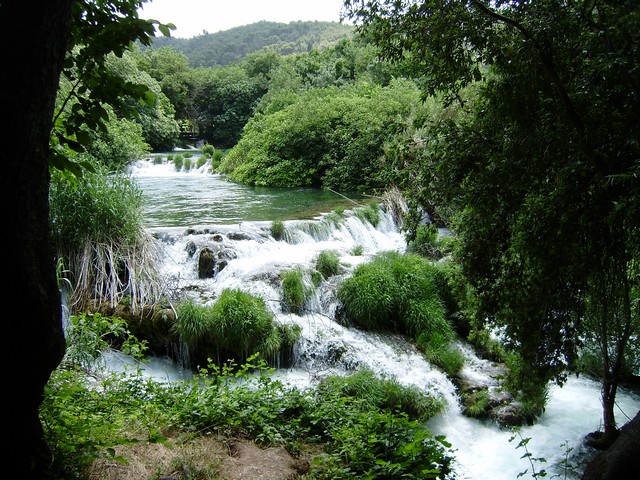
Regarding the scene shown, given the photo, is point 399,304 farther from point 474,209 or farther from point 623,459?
point 623,459

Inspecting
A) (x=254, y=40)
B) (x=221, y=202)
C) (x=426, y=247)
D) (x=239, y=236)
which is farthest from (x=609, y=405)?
(x=254, y=40)

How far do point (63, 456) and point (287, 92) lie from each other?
943 inches

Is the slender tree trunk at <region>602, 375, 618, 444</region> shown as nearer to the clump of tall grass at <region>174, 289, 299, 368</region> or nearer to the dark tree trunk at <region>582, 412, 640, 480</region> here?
the dark tree trunk at <region>582, 412, 640, 480</region>

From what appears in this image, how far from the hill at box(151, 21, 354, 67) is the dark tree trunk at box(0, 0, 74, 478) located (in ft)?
297

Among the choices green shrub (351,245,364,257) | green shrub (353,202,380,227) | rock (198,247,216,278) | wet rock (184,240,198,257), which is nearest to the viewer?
rock (198,247,216,278)

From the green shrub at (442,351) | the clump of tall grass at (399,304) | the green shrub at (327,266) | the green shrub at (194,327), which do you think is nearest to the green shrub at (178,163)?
the green shrub at (327,266)

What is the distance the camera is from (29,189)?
1.82 m

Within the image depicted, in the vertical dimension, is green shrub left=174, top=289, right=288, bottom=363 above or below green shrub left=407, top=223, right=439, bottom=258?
below

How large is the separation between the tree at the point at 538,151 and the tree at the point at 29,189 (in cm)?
267

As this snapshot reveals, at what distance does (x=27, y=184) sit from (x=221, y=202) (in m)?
12.5

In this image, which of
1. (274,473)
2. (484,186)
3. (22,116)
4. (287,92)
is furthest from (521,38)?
(287,92)

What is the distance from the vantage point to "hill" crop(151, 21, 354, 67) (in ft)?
294

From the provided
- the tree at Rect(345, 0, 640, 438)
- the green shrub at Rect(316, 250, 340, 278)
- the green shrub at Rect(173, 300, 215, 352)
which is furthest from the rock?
the tree at Rect(345, 0, 640, 438)

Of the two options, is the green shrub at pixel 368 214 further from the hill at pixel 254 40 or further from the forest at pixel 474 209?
the hill at pixel 254 40
